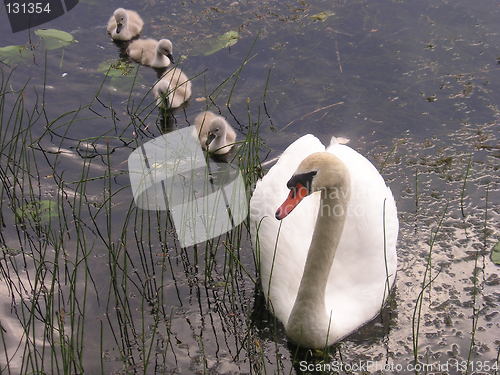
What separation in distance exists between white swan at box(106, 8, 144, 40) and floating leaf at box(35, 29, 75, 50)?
453 millimetres

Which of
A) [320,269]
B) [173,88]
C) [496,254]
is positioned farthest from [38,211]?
[496,254]

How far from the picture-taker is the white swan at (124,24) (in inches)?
322

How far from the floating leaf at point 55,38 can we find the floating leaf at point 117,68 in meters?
0.56

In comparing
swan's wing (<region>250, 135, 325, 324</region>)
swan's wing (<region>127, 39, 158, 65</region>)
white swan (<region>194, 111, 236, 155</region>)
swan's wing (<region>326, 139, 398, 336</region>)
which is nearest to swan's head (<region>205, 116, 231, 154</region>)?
white swan (<region>194, 111, 236, 155</region>)

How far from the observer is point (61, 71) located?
7957 millimetres

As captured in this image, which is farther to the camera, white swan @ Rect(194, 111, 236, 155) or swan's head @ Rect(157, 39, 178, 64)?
swan's head @ Rect(157, 39, 178, 64)

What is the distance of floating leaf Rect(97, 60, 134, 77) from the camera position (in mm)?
7887

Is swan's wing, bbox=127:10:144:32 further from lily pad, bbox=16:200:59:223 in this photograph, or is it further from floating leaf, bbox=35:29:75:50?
lily pad, bbox=16:200:59:223

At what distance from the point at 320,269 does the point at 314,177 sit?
1.87ft

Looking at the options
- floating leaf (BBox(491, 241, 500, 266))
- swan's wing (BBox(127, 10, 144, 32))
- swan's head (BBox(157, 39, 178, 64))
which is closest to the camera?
floating leaf (BBox(491, 241, 500, 266))

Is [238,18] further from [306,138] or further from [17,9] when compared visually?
[306,138]

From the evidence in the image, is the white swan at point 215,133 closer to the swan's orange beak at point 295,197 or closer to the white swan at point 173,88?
the white swan at point 173,88

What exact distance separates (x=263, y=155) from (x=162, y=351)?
2.42m

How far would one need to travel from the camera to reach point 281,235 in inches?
199
